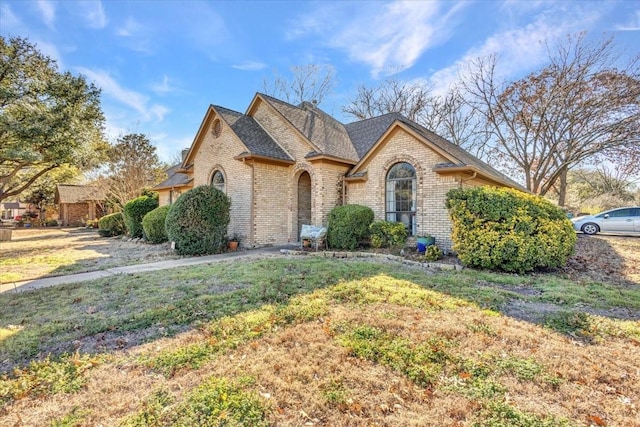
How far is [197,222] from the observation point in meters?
11.9

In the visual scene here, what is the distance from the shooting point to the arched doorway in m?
14.7

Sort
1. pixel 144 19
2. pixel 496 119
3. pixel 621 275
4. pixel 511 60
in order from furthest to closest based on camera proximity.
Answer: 1. pixel 496 119
2. pixel 511 60
3. pixel 144 19
4. pixel 621 275

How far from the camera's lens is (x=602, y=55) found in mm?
17672

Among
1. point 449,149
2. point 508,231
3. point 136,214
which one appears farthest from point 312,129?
point 136,214

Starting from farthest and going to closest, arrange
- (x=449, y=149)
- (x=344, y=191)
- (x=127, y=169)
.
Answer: (x=127, y=169)
(x=344, y=191)
(x=449, y=149)

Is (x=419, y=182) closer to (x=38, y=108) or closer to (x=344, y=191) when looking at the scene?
(x=344, y=191)

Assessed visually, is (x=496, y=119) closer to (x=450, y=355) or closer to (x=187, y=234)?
(x=187, y=234)

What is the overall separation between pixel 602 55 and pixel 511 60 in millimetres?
4476

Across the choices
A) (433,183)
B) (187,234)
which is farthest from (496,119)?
(187,234)

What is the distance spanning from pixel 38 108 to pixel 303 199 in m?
12.1

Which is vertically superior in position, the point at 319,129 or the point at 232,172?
the point at 319,129

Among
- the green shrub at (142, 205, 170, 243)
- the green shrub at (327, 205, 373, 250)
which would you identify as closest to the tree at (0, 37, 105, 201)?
the green shrub at (142, 205, 170, 243)

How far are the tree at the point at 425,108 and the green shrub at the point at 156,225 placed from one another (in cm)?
2186

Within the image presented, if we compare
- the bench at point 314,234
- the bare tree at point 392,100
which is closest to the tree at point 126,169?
the bench at point 314,234
